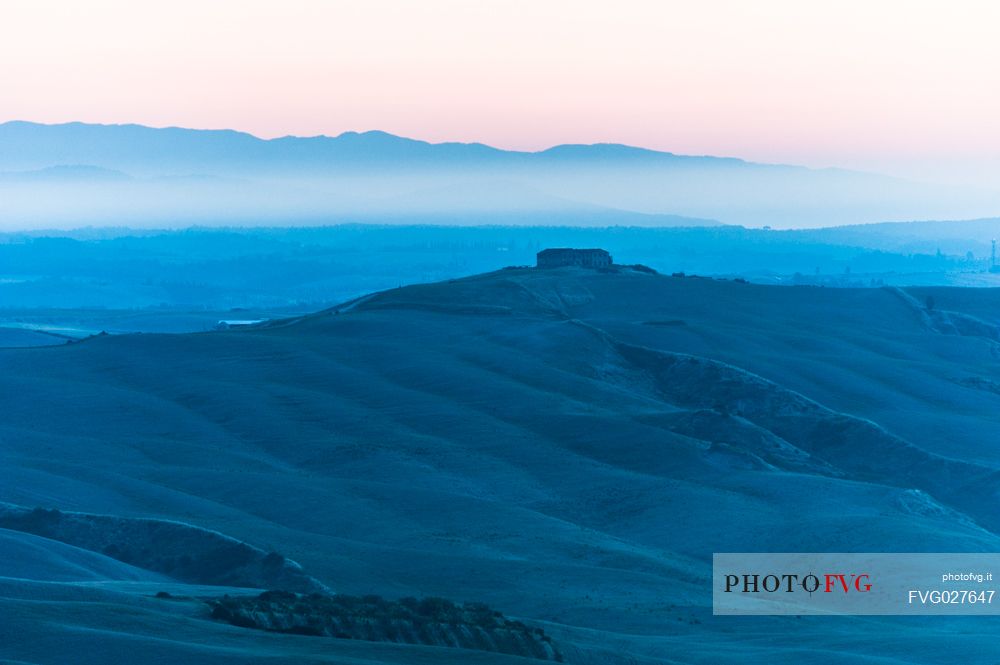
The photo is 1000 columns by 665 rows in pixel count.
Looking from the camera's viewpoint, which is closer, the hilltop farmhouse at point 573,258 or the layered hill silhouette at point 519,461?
the layered hill silhouette at point 519,461

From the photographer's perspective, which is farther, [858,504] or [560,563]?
[858,504]

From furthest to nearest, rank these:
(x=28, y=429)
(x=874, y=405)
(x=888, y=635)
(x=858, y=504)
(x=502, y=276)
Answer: (x=502, y=276)
(x=874, y=405)
(x=28, y=429)
(x=858, y=504)
(x=888, y=635)

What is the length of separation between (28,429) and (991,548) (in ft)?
105

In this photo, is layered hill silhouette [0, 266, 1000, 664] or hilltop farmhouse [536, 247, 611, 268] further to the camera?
hilltop farmhouse [536, 247, 611, 268]

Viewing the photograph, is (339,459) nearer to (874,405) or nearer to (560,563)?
(560,563)

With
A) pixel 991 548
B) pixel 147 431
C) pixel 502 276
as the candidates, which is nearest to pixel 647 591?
pixel 991 548

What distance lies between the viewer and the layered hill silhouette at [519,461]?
34.7m

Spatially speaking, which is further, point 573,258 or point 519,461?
point 573,258

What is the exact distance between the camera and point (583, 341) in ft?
244

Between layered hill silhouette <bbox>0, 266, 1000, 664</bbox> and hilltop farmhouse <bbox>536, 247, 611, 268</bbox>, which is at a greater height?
hilltop farmhouse <bbox>536, 247, 611, 268</bbox>

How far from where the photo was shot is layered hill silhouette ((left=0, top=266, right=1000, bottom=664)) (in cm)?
3467

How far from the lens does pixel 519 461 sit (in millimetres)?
56094

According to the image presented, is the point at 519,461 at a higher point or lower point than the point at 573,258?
lower

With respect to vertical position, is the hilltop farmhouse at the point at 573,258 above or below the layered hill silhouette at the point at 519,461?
above
